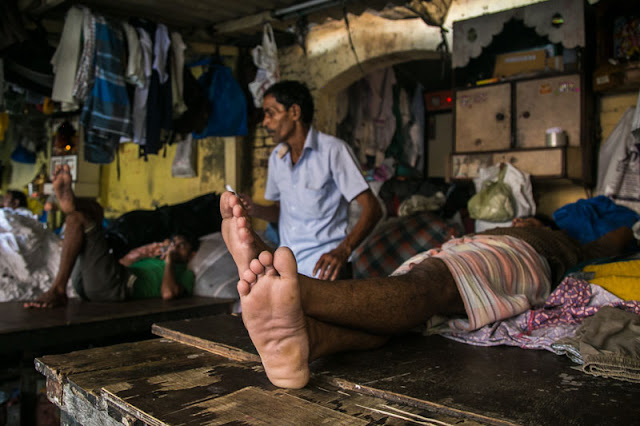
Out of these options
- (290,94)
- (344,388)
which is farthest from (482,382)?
(290,94)

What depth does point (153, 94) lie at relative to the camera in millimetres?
4188

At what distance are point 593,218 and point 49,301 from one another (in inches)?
137

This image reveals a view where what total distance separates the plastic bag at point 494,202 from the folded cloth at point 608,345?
2062 millimetres

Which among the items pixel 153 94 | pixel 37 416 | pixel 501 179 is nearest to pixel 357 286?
pixel 37 416

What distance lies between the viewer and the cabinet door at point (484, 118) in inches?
154

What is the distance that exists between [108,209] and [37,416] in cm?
533

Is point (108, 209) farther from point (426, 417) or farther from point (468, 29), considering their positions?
point (426, 417)

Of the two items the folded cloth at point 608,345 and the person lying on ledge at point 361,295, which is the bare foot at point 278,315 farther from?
the folded cloth at point 608,345

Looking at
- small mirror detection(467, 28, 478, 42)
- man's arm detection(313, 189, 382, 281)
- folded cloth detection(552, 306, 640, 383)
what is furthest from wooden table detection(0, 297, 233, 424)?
Answer: small mirror detection(467, 28, 478, 42)

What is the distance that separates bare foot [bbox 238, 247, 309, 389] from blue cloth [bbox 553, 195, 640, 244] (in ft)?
8.94

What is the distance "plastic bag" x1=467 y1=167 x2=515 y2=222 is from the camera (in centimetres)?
371

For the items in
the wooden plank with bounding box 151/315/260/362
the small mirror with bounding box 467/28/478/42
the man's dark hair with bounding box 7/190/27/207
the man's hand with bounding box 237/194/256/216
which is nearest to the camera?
the wooden plank with bounding box 151/315/260/362

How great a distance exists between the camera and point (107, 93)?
3.83m

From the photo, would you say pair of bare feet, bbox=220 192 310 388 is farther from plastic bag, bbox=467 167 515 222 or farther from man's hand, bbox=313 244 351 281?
plastic bag, bbox=467 167 515 222
